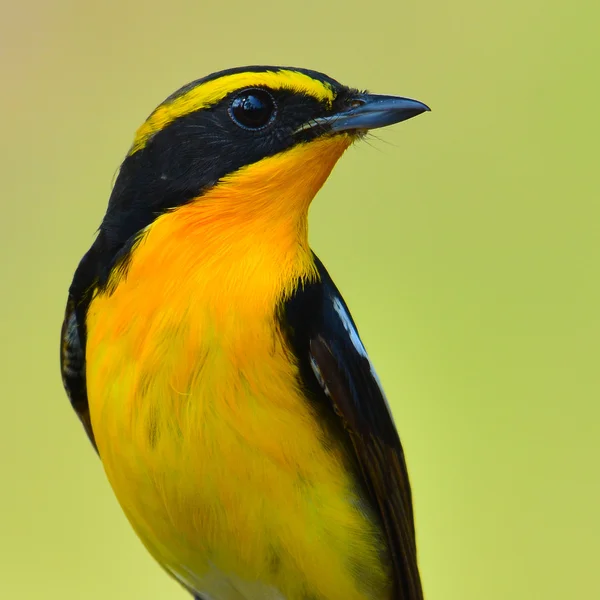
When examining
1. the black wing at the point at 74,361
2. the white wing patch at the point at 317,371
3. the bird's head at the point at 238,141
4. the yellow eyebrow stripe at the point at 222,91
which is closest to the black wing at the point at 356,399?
the white wing patch at the point at 317,371

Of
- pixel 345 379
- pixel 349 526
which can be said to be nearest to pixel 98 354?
pixel 345 379

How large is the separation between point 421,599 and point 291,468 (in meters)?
0.50

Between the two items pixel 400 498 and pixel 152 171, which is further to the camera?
pixel 400 498

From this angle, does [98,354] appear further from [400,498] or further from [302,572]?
[400,498]

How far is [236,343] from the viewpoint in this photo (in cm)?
108

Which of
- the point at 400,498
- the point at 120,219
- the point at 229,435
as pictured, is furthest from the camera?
the point at 400,498

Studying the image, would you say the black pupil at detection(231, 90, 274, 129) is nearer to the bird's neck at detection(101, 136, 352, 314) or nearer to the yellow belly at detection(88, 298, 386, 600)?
the bird's neck at detection(101, 136, 352, 314)

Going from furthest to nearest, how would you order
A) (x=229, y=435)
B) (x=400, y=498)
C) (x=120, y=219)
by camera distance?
(x=400, y=498) → (x=120, y=219) → (x=229, y=435)

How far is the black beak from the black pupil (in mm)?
63

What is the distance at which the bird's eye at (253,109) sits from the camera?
115 centimetres

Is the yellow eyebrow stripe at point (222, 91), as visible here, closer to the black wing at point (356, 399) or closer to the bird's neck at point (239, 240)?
the bird's neck at point (239, 240)

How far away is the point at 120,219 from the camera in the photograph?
1.19 metres

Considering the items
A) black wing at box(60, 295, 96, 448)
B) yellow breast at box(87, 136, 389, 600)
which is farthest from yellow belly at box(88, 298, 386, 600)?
black wing at box(60, 295, 96, 448)

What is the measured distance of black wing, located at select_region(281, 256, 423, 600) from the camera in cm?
116
